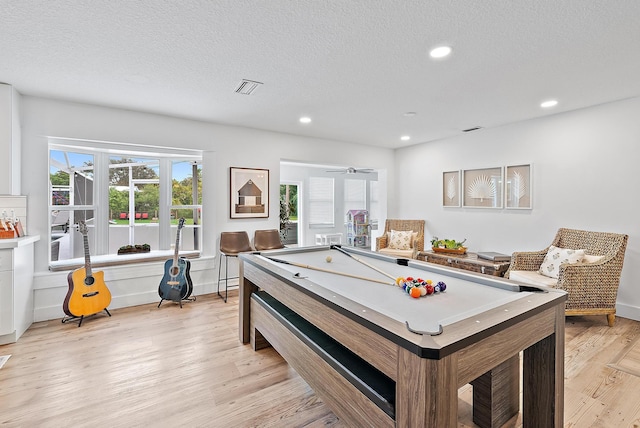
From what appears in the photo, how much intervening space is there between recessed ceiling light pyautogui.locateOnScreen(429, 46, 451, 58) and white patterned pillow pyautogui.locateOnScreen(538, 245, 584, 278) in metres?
2.54

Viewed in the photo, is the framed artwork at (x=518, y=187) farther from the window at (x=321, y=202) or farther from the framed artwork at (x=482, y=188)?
the window at (x=321, y=202)

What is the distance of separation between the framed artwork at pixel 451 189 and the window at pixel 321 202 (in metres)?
3.48

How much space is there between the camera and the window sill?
11.7 feet

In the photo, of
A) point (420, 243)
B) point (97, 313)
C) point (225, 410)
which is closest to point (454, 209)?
point (420, 243)

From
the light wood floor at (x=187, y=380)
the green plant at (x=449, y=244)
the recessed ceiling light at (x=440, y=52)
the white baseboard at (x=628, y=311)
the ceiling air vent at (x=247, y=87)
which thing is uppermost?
the ceiling air vent at (x=247, y=87)

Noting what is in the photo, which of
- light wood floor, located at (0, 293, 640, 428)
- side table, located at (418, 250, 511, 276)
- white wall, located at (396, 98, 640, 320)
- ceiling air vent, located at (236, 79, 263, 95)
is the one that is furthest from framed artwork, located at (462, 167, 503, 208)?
ceiling air vent, located at (236, 79, 263, 95)

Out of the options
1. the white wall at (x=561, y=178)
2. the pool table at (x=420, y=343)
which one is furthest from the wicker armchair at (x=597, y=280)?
the pool table at (x=420, y=343)

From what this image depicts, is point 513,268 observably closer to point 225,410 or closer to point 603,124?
point 603,124

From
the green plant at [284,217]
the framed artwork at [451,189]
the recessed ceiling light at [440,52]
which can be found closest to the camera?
the recessed ceiling light at [440,52]

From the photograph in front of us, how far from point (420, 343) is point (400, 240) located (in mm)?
4385

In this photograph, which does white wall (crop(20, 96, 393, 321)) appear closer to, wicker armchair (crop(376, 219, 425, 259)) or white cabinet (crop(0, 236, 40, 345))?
white cabinet (crop(0, 236, 40, 345))

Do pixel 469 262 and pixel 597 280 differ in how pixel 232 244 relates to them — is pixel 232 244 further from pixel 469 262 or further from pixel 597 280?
pixel 597 280

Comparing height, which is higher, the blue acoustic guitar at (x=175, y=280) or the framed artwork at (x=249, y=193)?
the framed artwork at (x=249, y=193)

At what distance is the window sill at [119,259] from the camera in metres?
3.57
